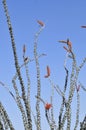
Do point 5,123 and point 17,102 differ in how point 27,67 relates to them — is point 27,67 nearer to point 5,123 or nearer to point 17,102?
point 17,102

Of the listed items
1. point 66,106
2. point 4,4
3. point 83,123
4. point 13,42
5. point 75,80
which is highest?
point 4,4

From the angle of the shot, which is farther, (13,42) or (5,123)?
(5,123)

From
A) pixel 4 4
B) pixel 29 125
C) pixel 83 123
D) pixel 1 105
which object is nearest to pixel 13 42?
pixel 4 4

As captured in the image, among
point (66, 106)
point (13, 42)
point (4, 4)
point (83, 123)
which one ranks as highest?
point (4, 4)

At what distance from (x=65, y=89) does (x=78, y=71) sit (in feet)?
0.88

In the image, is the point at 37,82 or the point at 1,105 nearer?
the point at 1,105

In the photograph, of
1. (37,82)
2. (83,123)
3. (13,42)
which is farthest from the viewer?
(83,123)

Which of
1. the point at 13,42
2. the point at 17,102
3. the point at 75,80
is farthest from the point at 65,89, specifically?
the point at 13,42

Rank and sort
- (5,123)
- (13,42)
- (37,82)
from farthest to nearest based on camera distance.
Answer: (37,82)
(5,123)
(13,42)

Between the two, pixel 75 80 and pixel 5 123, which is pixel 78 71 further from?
pixel 5 123

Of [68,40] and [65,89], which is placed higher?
[68,40]

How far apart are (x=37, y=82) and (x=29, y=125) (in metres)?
0.53

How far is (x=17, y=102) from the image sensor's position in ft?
11.2

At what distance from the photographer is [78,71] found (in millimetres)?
3820
